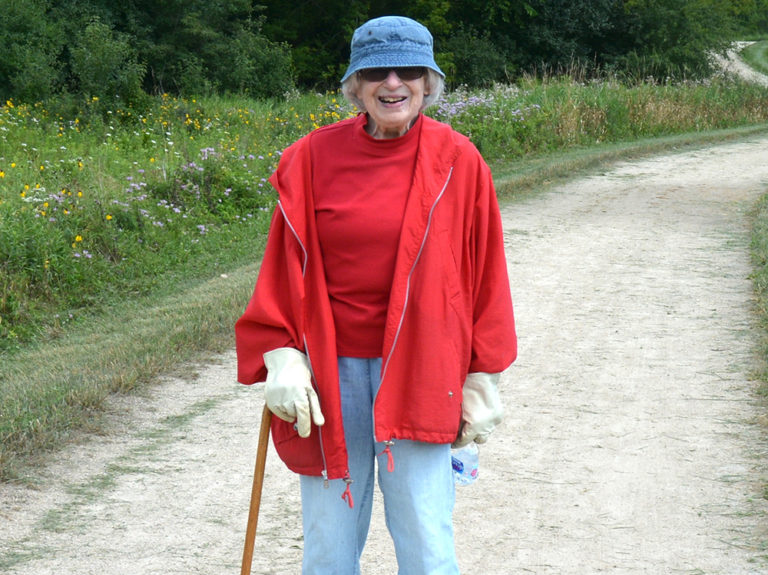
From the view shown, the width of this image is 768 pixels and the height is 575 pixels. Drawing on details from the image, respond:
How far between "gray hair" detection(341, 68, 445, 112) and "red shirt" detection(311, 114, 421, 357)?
0.34 feet

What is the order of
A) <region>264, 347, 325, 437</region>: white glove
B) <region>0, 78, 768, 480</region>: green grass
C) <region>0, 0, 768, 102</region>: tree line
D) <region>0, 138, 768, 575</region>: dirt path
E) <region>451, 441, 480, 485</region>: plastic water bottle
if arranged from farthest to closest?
<region>0, 0, 768, 102</region>: tree line, <region>0, 78, 768, 480</region>: green grass, <region>0, 138, 768, 575</region>: dirt path, <region>451, 441, 480, 485</region>: plastic water bottle, <region>264, 347, 325, 437</region>: white glove

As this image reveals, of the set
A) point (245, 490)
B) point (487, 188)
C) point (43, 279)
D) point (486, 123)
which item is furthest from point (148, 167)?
point (487, 188)

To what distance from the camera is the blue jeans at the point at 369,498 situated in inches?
98.7

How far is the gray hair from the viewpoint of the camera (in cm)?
262

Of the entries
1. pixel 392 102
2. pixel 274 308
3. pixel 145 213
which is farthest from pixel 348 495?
pixel 145 213

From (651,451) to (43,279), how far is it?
5.02 metres

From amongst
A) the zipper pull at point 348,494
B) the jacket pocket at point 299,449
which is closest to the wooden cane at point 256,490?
the jacket pocket at point 299,449

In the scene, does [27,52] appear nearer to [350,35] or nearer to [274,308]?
[350,35]

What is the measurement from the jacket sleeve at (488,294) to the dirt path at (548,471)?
1420mm

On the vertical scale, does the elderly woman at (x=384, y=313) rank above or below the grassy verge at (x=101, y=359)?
above

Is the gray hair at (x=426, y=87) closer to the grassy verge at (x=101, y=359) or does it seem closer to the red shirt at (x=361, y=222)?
the red shirt at (x=361, y=222)

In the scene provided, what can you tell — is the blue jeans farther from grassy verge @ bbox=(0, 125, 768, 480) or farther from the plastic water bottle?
grassy verge @ bbox=(0, 125, 768, 480)

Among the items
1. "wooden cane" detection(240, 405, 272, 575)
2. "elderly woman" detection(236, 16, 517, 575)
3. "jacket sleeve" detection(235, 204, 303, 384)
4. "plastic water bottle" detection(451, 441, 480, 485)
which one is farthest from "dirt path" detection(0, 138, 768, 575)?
"jacket sleeve" detection(235, 204, 303, 384)

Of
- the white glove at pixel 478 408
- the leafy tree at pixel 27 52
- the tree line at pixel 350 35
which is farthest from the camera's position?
the tree line at pixel 350 35
